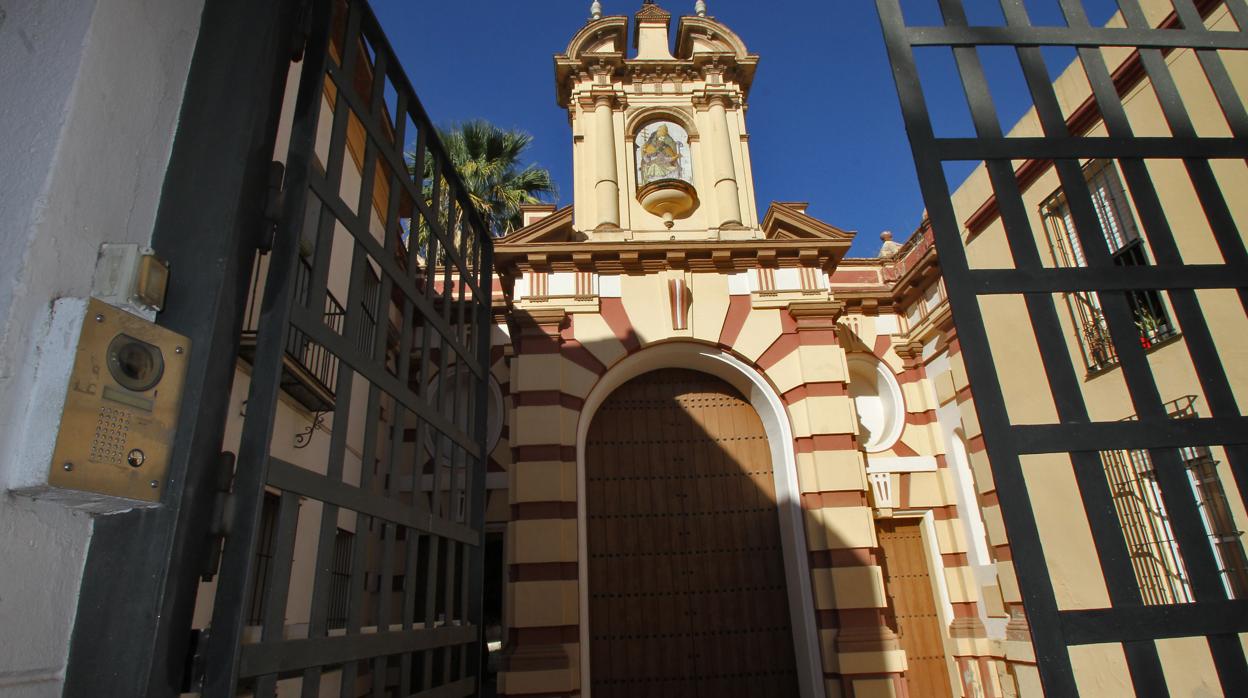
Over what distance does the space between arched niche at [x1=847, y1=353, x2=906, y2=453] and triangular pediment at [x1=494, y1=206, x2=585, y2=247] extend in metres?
5.44

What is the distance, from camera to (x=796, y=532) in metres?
9.12

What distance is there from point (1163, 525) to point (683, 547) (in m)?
5.30

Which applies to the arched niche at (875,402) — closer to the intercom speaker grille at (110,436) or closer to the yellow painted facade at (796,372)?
the yellow painted facade at (796,372)

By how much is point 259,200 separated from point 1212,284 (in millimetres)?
3240

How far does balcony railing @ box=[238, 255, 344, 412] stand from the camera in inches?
224

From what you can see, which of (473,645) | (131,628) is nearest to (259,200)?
(131,628)

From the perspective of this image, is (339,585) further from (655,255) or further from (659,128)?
(659,128)

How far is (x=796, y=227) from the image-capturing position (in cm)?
1037

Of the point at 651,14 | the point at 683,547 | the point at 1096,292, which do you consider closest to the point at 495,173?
the point at 651,14

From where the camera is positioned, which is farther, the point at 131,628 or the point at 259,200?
the point at 259,200

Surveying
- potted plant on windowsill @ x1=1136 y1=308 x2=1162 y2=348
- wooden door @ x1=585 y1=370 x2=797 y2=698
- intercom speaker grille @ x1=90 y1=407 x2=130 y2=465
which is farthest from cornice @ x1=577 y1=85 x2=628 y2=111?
intercom speaker grille @ x1=90 y1=407 x2=130 y2=465

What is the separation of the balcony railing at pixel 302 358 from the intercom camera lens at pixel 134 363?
11.9 feet

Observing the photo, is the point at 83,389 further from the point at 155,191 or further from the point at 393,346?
the point at 393,346

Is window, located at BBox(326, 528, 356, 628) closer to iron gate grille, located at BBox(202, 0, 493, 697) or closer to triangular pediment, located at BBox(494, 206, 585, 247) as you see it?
triangular pediment, located at BBox(494, 206, 585, 247)
